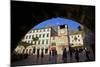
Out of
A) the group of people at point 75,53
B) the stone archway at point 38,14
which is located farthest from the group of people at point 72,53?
the stone archway at point 38,14

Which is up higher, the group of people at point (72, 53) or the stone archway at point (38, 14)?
the stone archway at point (38, 14)

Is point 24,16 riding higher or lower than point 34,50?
higher

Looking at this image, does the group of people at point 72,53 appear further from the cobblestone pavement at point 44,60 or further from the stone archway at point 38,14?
the stone archway at point 38,14

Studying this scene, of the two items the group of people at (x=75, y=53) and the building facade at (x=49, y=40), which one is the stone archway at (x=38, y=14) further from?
the group of people at (x=75, y=53)

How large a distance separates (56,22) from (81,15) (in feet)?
1.10

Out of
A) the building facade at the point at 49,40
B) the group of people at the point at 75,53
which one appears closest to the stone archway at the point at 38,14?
the building facade at the point at 49,40

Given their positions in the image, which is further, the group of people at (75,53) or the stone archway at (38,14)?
the group of people at (75,53)

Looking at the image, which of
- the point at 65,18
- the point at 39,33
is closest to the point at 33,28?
the point at 39,33

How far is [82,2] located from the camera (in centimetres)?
236

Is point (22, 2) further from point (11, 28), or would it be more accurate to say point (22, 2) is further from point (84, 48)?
point (84, 48)

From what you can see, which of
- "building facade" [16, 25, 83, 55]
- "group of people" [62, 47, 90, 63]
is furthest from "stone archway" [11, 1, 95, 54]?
"group of people" [62, 47, 90, 63]

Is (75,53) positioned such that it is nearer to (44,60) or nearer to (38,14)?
(44,60)

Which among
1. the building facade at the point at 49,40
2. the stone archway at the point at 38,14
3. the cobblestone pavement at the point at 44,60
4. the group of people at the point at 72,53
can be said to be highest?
the stone archway at the point at 38,14

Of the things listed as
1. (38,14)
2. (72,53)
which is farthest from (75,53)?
(38,14)
